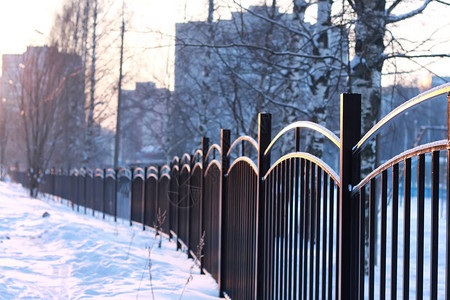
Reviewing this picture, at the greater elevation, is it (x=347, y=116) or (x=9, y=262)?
(x=347, y=116)

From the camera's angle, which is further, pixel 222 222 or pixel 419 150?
pixel 222 222

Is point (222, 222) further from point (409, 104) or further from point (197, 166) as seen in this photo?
point (409, 104)

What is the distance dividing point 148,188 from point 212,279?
4957 millimetres

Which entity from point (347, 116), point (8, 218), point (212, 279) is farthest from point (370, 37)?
point (8, 218)

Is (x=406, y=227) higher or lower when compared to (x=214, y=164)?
lower

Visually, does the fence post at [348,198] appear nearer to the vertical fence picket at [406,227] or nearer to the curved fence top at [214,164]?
the vertical fence picket at [406,227]

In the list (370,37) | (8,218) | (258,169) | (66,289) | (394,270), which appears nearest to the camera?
(394,270)

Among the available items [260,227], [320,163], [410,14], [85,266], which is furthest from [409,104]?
[410,14]

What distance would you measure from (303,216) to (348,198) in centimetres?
66

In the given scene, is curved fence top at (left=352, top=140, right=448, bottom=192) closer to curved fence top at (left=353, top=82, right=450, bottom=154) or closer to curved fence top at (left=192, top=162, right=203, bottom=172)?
curved fence top at (left=353, top=82, right=450, bottom=154)

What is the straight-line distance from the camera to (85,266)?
6059 mm

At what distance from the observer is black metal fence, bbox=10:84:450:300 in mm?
1858

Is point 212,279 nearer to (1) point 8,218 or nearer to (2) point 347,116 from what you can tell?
(2) point 347,116

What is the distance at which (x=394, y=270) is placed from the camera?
77.2 inches
